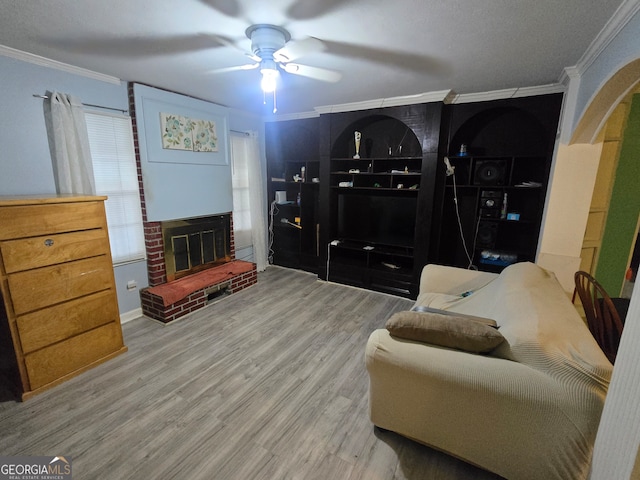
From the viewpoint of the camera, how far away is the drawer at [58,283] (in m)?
1.83

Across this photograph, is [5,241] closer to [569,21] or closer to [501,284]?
[501,284]

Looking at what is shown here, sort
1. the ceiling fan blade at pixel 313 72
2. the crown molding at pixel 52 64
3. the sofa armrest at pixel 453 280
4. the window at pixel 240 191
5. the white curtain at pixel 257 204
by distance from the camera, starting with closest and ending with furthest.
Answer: the crown molding at pixel 52 64, the ceiling fan blade at pixel 313 72, the sofa armrest at pixel 453 280, the window at pixel 240 191, the white curtain at pixel 257 204

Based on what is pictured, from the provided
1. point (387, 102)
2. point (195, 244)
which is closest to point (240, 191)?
point (195, 244)

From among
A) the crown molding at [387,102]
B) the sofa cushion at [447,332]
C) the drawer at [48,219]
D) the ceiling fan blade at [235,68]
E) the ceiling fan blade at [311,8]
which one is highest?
the crown molding at [387,102]

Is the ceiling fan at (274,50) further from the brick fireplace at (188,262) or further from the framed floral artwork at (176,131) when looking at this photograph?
the brick fireplace at (188,262)

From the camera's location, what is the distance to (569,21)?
5.24 ft

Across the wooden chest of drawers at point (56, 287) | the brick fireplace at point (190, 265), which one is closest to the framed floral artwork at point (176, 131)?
the brick fireplace at point (190, 265)

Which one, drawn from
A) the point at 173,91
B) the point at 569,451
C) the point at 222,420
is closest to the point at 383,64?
the point at 173,91

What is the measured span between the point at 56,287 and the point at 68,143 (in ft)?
3.99

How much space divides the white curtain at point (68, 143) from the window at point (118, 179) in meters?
0.17

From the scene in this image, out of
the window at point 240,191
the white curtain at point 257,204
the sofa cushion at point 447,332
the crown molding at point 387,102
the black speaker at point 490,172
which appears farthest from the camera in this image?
the white curtain at point 257,204

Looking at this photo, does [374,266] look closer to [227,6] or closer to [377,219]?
[377,219]

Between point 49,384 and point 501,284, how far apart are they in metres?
3.28

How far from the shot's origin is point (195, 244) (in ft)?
11.4
